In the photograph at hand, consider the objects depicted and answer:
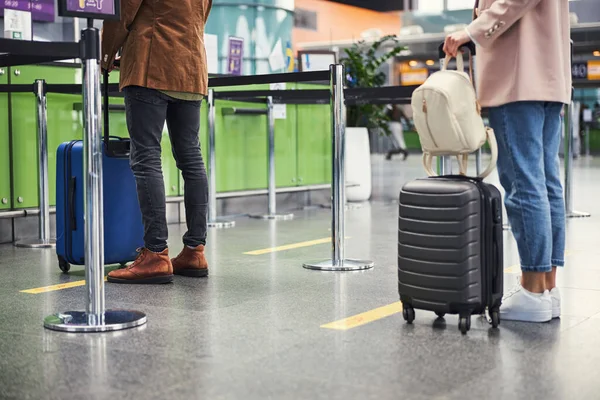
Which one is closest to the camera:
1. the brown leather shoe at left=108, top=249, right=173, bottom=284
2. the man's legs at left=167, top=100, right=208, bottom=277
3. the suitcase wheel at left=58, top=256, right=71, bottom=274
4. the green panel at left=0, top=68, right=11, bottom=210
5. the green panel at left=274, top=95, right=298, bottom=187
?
the brown leather shoe at left=108, top=249, right=173, bottom=284

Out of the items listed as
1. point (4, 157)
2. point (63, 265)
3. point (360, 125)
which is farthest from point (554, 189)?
point (360, 125)

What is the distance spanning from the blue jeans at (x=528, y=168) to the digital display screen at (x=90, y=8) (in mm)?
1159

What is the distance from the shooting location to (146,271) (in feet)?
11.1

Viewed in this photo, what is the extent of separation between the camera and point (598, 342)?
2.39 meters

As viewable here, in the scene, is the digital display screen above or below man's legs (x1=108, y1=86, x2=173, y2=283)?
above

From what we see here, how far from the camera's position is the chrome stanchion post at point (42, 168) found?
4.74 m

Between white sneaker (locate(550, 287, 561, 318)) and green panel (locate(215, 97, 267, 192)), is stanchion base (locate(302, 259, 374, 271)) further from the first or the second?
green panel (locate(215, 97, 267, 192))

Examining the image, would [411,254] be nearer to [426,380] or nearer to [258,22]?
[426,380]

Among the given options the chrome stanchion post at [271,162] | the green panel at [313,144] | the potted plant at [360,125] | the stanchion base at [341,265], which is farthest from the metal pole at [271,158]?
the stanchion base at [341,265]

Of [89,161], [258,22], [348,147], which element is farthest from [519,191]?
[258,22]

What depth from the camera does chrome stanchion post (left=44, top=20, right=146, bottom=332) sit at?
2502mm

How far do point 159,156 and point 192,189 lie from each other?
0.74ft

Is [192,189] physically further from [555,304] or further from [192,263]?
[555,304]

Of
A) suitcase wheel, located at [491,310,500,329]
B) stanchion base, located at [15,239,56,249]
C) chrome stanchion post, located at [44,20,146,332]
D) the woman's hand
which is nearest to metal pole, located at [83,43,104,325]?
chrome stanchion post, located at [44,20,146,332]
